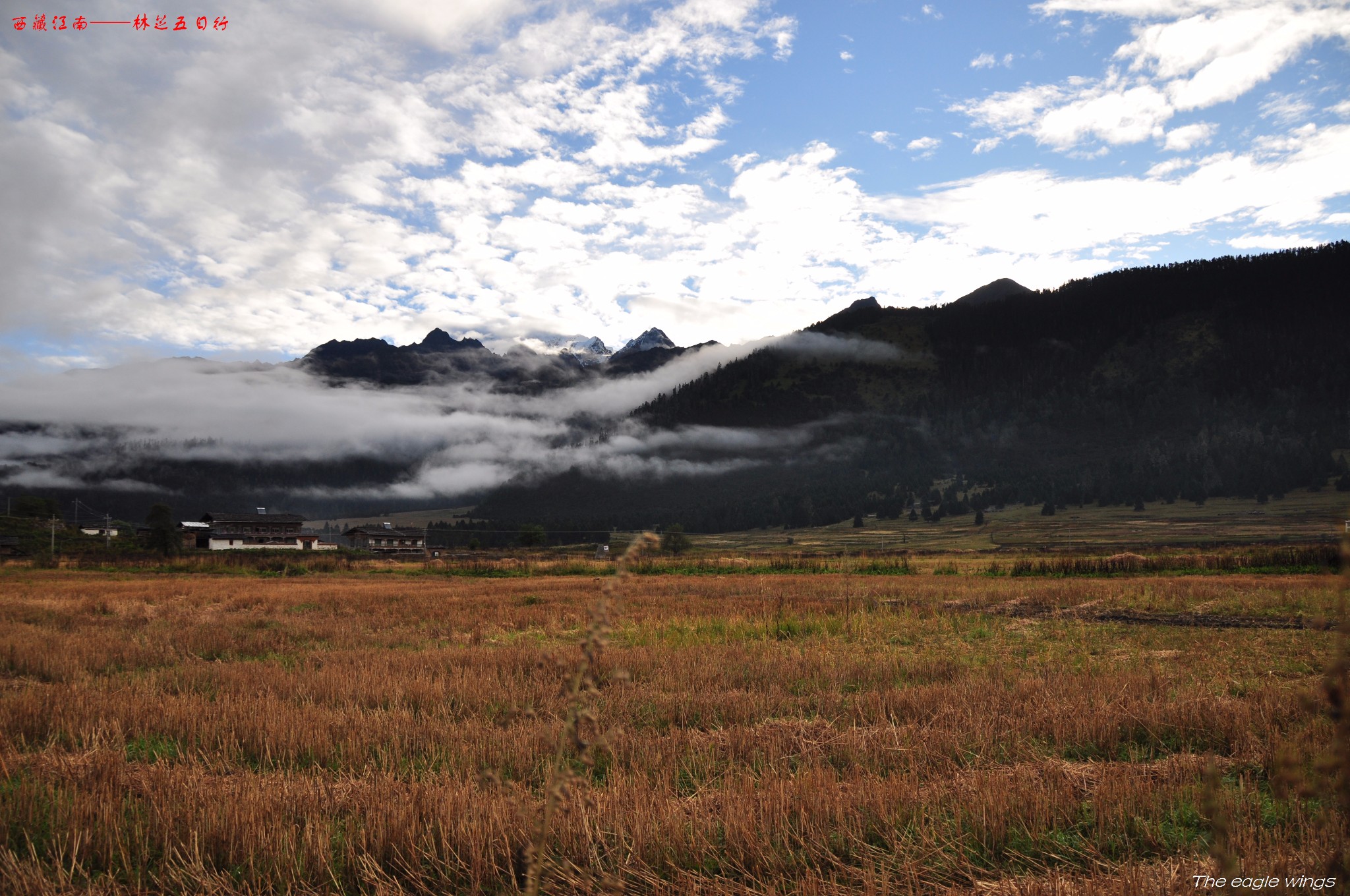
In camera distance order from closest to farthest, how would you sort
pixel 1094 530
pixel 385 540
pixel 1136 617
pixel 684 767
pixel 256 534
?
pixel 684 767 → pixel 1136 617 → pixel 256 534 → pixel 1094 530 → pixel 385 540

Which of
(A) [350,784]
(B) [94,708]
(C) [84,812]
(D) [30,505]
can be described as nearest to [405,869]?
(A) [350,784]

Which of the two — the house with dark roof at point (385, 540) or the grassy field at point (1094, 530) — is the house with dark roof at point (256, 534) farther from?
the grassy field at point (1094, 530)

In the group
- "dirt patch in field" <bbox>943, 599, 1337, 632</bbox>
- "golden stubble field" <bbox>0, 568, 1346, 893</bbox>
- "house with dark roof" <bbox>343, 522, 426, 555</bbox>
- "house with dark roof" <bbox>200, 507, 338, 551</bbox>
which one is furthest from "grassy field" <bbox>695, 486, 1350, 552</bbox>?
"golden stubble field" <bbox>0, 568, 1346, 893</bbox>

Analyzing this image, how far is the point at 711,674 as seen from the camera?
457 inches

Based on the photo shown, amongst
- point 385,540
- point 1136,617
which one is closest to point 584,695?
point 1136,617

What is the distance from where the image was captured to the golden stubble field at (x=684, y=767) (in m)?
4.82

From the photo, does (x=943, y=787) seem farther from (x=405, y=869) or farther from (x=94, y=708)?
(x=94, y=708)

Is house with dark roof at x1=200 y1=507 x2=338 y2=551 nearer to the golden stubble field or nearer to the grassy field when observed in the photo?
the grassy field

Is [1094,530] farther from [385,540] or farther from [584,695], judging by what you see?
[584,695]

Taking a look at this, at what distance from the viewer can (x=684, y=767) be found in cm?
694

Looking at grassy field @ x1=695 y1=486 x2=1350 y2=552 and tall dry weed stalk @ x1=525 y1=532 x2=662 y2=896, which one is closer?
tall dry weed stalk @ x1=525 y1=532 x2=662 y2=896

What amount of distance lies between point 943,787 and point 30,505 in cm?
17292

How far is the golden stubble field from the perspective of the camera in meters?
4.82

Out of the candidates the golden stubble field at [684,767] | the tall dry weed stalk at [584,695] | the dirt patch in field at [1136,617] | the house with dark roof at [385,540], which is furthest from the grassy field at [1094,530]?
the tall dry weed stalk at [584,695]
